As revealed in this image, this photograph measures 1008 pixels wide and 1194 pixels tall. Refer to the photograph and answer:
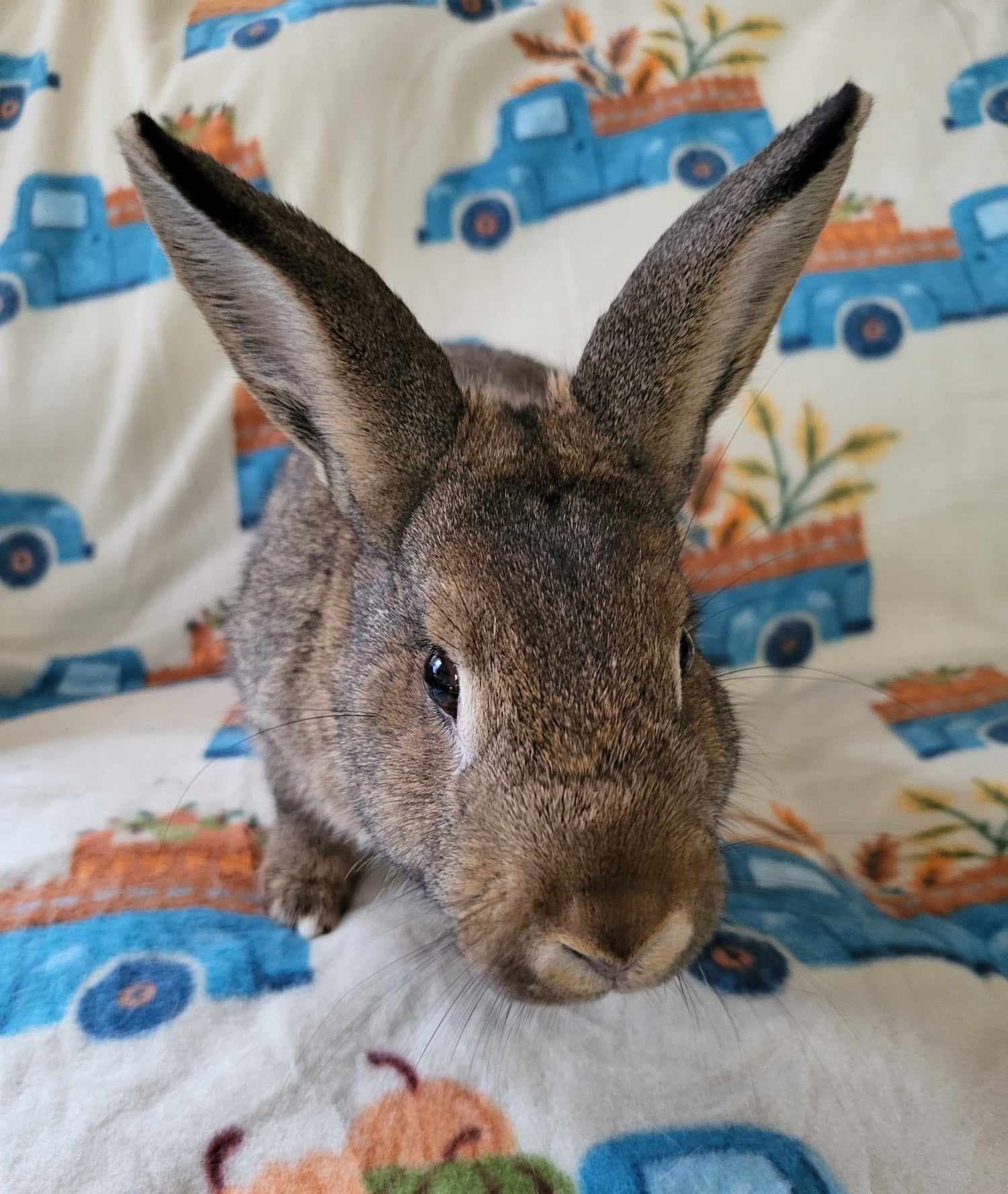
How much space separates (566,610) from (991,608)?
179 centimetres

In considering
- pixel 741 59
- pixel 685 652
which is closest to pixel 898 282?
pixel 741 59

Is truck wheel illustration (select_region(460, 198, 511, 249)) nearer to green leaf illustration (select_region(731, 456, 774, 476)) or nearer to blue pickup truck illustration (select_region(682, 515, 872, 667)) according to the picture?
green leaf illustration (select_region(731, 456, 774, 476))

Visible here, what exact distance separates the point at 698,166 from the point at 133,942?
2.44 meters

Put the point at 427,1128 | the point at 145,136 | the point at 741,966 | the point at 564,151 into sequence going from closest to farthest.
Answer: the point at 145,136 → the point at 427,1128 → the point at 741,966 → the point at 564,151

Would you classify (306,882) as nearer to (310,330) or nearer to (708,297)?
(310,330)

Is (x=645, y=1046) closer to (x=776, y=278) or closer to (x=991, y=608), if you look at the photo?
(x=776, y=278)

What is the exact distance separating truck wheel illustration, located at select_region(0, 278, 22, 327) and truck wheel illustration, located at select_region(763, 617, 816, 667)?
2.20 metres

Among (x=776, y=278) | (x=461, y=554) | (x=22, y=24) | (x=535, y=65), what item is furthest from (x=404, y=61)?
(x=461, y=554)

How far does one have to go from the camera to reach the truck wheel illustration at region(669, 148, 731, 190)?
2859mm

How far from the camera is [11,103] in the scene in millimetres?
2828

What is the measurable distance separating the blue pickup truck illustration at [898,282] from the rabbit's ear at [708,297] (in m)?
1.14

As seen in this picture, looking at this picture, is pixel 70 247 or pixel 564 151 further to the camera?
pixel 564 151

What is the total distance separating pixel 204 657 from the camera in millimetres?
2820

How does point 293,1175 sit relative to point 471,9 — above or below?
below
